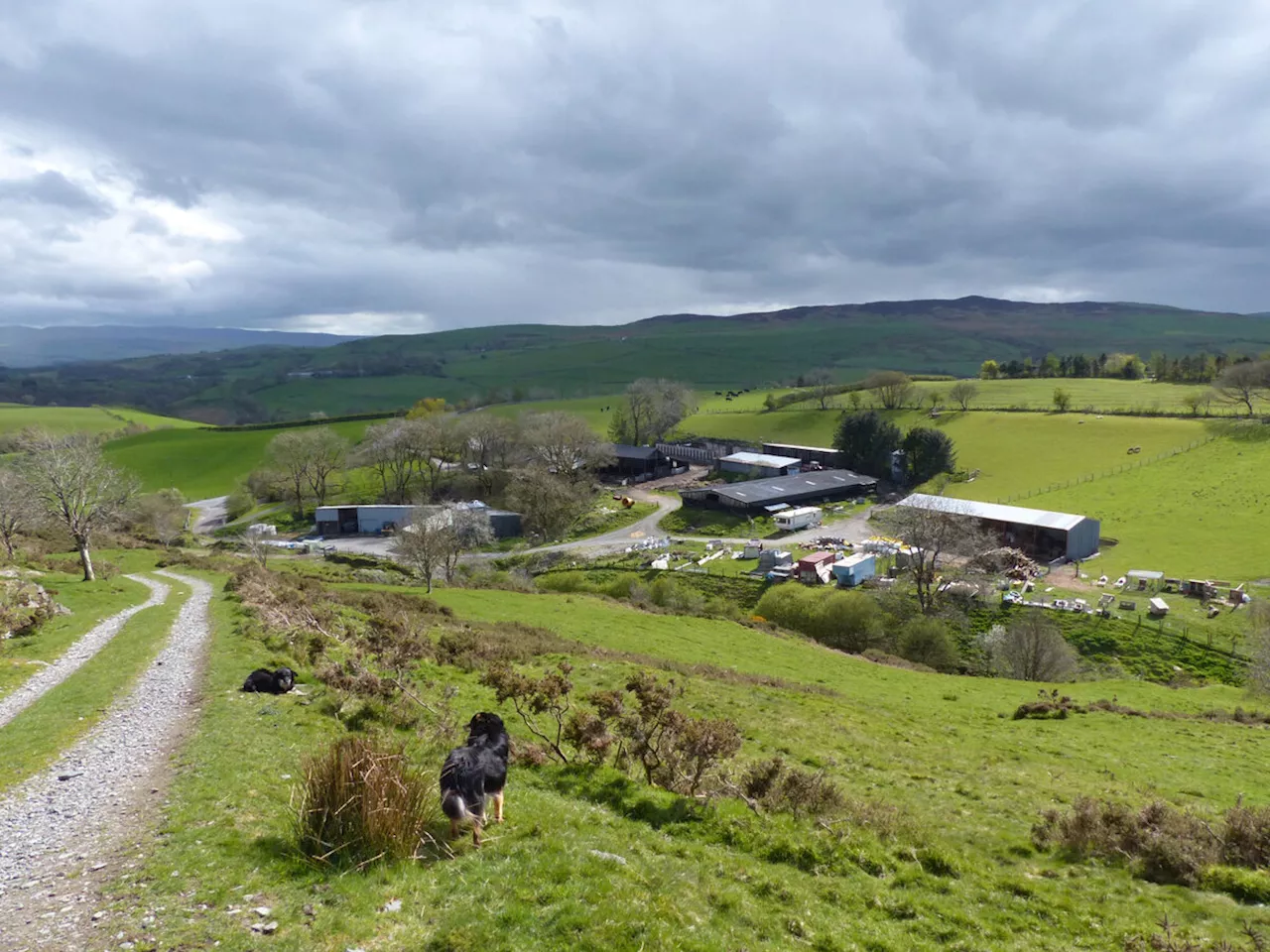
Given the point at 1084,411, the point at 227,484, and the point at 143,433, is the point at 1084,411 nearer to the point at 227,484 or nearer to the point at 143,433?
the point at 227,484

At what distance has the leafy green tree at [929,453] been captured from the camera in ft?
333

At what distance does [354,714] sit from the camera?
1492 cm

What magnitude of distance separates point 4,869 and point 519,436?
10398 cm

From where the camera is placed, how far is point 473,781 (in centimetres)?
948

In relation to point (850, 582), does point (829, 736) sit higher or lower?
higher

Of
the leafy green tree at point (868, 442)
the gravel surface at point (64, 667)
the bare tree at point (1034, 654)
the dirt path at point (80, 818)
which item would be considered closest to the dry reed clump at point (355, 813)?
the dirt path at point (80, 818)

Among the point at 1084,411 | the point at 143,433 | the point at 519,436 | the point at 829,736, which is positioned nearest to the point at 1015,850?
the point at 829,736

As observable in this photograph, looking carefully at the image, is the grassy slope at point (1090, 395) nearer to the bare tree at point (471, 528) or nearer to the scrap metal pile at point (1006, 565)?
the scrap metal pile at point (1006, 565)

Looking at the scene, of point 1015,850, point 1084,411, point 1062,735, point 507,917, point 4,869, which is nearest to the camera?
point 507,917

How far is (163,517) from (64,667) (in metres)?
71.7

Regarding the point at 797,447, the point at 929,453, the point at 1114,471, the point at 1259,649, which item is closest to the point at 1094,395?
the point at 1114,471

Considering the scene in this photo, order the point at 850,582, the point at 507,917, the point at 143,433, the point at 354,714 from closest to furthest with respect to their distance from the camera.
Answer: the point at 507,917 < the point at 354,714 < the point at 850,582 < the point at 143,433

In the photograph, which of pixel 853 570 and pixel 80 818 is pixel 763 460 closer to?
pixel 853 570

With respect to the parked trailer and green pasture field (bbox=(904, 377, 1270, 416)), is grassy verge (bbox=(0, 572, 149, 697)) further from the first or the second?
green pasture field (bbox=(904, 377, 1270, 416))
